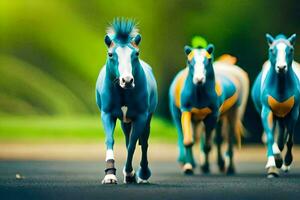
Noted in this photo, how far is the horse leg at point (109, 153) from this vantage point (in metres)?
15.7

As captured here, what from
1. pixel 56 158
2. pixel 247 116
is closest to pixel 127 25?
pixel 56 158

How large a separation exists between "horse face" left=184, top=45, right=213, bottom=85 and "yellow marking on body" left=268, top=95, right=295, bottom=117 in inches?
38.8

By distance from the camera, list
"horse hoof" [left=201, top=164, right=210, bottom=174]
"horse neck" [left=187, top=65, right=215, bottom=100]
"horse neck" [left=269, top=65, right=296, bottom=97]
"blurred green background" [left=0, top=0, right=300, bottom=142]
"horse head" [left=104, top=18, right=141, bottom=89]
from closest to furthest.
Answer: "horse head" [left=104, top=18, right=141, bottom=89]
"horse neck" [left=269, top=65, right=296, bottom=97]
"horse neck" [left=187, top=65, right=215, bottom=100]
"horse hoof" [left=201, top=164, right=210, bottom=174]
"blurred green background" [left=0, top=0, right=300, bottom=142]

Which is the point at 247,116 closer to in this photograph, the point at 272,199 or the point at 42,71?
the point at 42,71

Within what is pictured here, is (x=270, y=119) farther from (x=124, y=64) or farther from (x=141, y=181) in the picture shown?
(x=124, y=64)

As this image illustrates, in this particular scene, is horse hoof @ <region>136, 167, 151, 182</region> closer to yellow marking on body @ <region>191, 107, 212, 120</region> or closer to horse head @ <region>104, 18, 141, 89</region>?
horse head @ <region>104, 18, 141, 89</region>

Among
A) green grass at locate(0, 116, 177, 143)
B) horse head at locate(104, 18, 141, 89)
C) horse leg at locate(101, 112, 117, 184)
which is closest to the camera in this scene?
horse leg at locate(101, 112, 117, 184)

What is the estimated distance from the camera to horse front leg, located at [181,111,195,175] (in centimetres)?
1892

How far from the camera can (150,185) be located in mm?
15914

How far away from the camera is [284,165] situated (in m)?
19.4

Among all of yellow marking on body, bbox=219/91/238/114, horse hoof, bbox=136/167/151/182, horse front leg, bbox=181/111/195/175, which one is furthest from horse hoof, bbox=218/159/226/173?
horse hoof, bbox=136/167/151/182

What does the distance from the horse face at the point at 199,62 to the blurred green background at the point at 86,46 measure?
430 inches

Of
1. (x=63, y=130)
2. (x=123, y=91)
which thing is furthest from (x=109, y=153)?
(x=63, y=130)

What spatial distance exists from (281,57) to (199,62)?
1.38 m
